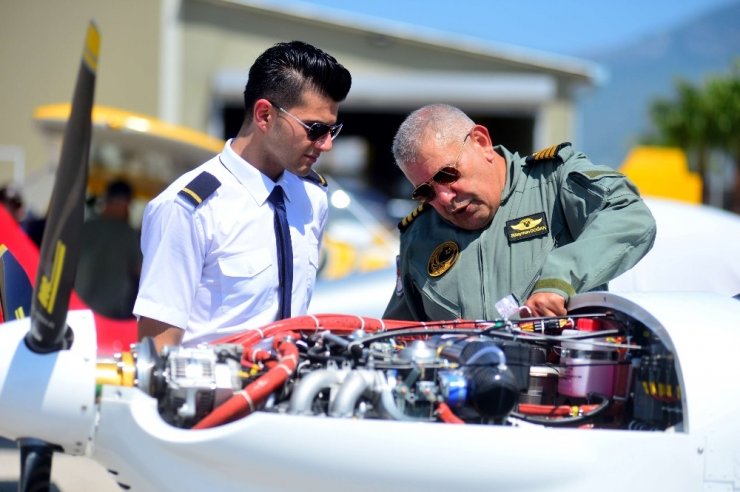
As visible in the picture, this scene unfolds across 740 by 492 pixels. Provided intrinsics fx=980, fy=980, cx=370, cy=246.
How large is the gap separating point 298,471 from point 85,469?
8.07ft

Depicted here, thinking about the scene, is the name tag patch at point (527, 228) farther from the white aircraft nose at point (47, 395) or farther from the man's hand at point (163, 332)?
the white aircraft nose at point (47, 395)

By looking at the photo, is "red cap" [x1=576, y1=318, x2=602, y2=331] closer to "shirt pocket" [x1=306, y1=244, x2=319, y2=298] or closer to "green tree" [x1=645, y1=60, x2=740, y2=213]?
"shirt pocket" [x1=306, y1=244, x2=319, y2=298]

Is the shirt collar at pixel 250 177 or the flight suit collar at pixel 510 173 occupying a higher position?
the flight suit collar at pixel 510 173

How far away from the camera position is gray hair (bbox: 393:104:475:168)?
326cm

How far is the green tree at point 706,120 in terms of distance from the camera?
102 ft

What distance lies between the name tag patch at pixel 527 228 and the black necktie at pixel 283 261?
75cm

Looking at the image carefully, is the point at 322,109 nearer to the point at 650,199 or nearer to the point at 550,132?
the point at 650,199

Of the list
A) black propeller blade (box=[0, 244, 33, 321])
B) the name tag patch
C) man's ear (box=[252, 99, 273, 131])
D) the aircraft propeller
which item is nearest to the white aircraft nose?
the aircraft propeller

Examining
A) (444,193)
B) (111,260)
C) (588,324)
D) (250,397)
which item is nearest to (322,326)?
(250,397)

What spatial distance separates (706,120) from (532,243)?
32685mm

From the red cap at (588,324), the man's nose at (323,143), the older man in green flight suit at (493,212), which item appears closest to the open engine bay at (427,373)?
the red cap at (588,324)

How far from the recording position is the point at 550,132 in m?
19.9

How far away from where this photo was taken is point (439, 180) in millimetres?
3229

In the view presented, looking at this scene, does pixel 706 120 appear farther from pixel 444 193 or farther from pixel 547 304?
pixel 547 304
